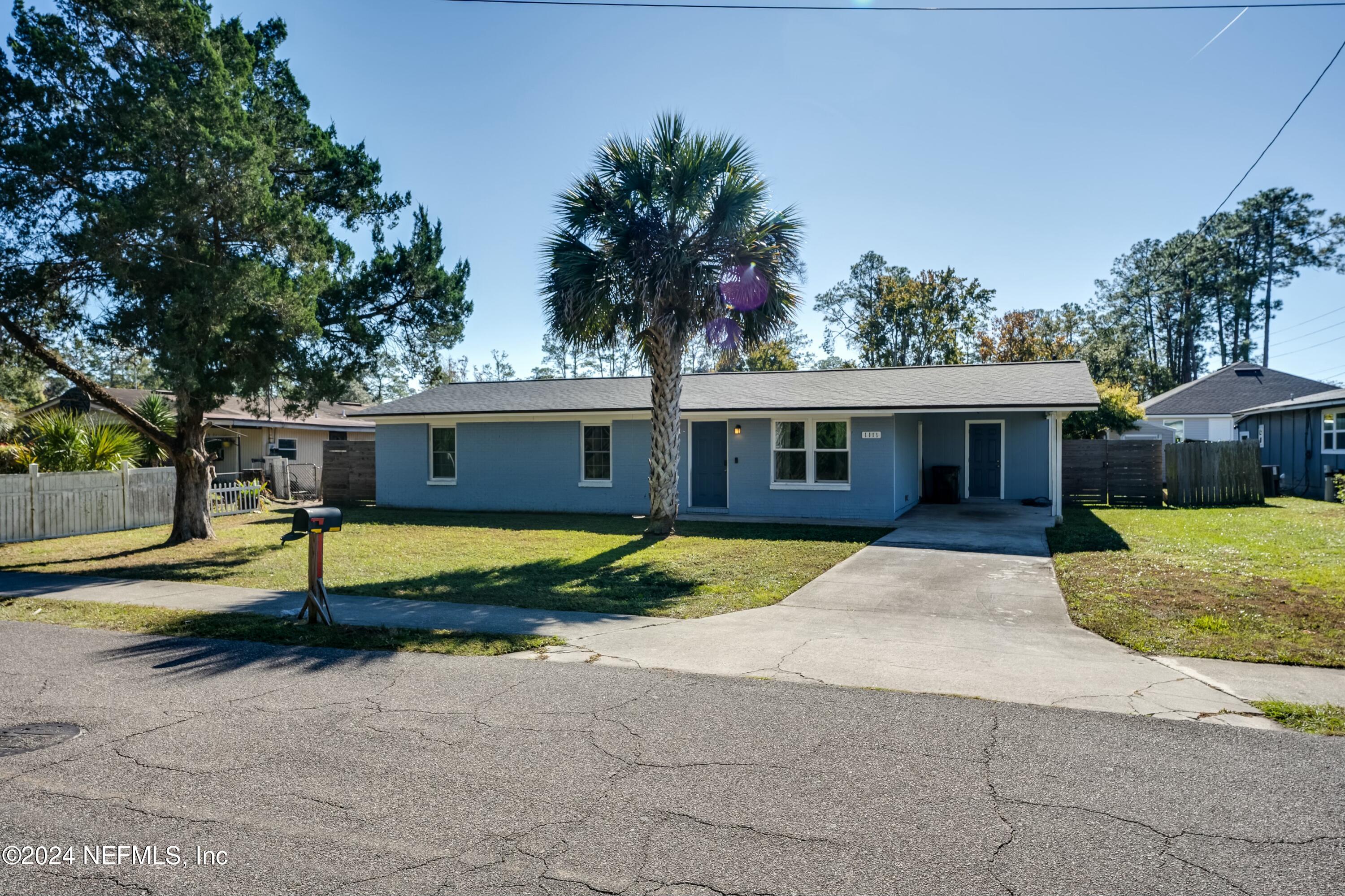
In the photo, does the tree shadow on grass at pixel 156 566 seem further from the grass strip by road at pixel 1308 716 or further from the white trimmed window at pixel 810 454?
the grass strip by road at pixel 1308 716

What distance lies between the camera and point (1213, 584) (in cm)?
930

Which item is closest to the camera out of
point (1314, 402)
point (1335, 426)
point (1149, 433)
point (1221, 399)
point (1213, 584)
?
point (1213, 584)

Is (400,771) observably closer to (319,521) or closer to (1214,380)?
(319,521)

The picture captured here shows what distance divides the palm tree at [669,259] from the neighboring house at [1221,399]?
27016 mm

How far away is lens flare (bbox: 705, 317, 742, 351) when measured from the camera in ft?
48.1

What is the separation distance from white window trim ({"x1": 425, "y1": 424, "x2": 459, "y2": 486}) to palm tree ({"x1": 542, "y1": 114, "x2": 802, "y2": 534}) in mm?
6971

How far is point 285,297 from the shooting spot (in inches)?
456

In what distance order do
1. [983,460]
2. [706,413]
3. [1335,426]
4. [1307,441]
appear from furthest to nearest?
[1307,441]
[1335,426]
[983,460]
[706,413]

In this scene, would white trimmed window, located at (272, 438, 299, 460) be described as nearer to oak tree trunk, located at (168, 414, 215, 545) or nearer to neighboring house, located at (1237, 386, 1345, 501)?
oak tree trunk, located at (168, 414, 215, 545)

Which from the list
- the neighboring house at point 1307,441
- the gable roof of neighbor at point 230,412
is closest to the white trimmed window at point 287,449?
the gable roof of neighbor at point 230,412

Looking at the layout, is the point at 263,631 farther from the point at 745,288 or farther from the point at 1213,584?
the point at 1213,584

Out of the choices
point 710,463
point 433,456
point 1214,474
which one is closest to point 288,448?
point 433,456

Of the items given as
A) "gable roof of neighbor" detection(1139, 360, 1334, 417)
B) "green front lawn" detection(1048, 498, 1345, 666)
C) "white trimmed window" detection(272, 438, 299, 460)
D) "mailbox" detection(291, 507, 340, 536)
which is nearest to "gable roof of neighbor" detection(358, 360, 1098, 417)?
"green front lawn" detection(1048, 498, 1345, 666)

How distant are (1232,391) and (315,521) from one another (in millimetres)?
40382
